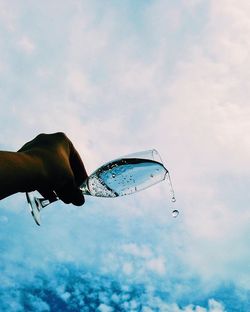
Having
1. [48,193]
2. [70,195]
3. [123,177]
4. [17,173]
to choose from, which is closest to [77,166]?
[70,195]

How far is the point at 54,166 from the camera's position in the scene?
5.72ft

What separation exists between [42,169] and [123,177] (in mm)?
1678

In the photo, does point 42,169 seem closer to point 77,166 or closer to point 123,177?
point 77,166

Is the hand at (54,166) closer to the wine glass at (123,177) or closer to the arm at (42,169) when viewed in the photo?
the arm at (42,169)

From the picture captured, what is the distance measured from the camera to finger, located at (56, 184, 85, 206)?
2004 millimetres

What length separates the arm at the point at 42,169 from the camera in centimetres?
146

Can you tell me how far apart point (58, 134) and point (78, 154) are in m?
0.32

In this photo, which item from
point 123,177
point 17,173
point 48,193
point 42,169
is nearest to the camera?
point 17,173

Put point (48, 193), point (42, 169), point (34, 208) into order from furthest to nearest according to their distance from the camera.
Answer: point (34, 208), point (48, 193), point (42, 169)

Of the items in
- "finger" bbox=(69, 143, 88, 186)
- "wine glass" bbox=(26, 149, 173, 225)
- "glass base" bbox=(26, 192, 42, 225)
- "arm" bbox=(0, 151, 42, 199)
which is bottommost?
"arm" bbox=(0, 151, 42, 199)

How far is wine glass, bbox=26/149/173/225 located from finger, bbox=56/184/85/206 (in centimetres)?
75

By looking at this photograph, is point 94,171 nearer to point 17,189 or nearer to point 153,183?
point 153,183

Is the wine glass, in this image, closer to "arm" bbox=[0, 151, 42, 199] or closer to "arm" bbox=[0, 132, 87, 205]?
"arm" bbox=[0, 132, 87, 205]

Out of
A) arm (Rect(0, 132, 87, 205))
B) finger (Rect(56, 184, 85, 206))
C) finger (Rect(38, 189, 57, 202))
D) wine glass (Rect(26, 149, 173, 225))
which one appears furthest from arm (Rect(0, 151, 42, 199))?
wine glass (Rect(26, 149, 173, 225))
